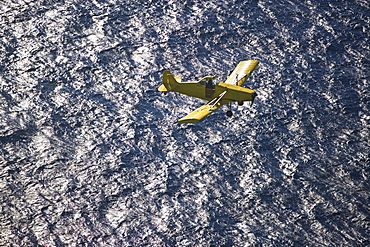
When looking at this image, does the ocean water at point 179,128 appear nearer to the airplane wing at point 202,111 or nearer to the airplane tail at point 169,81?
the airplane tail at point 169,81

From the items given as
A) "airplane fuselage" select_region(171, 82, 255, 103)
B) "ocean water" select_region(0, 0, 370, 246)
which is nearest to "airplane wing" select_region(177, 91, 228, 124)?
"airplane fuselage" select_region(171, 82, 255, 103)

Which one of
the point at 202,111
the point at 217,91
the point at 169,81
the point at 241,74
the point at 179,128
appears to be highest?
the point at 202,111

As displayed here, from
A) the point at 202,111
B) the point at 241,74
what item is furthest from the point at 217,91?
the point at 241,74

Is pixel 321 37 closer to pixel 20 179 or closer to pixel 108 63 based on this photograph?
pixel 108 63

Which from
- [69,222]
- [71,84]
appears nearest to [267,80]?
[71,84]

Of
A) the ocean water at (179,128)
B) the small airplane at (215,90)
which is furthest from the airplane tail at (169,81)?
the ocean water at (179,128)

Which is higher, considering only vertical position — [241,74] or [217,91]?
[217,91]

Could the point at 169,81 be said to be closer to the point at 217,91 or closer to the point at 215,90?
the point at 215,90
